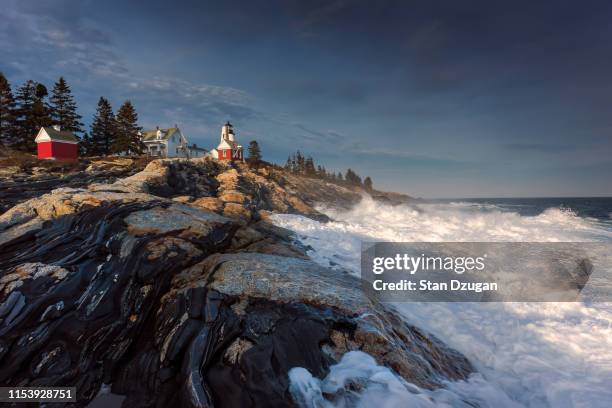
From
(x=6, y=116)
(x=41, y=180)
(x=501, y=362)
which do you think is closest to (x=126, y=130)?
(x=6, y=116)

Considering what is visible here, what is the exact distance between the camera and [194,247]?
8.34m

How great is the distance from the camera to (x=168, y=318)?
18.5ft

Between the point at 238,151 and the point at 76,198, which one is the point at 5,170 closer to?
the point at 76,198

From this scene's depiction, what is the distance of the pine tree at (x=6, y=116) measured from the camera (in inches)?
1583

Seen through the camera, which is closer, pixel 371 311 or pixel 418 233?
pixel 371 311

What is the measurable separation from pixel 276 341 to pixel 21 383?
14.3 ft

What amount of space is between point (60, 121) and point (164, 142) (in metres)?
15.6

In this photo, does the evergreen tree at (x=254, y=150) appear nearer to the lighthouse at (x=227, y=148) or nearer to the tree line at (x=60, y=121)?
the lighthouse at (x=227, y=148)

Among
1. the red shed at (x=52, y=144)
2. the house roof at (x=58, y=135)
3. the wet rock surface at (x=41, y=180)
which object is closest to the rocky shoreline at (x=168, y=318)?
the wet rock surface at (x=41, y=180)

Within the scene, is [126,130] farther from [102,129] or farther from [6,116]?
[6,116]

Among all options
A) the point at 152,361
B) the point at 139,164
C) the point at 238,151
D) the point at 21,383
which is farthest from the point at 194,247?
the point at 238,151

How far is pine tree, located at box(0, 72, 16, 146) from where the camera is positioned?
4022cm

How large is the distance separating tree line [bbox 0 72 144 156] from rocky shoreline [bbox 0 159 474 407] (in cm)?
4410

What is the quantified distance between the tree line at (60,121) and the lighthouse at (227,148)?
45.5ft
